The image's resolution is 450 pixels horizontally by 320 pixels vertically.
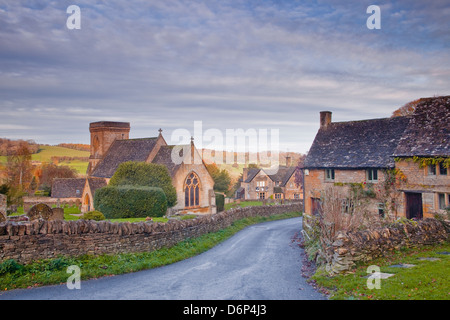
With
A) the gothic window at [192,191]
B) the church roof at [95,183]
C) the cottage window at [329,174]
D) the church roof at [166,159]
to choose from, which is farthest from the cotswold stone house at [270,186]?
the cottage window at [329,174]

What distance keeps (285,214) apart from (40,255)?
36.7 meters

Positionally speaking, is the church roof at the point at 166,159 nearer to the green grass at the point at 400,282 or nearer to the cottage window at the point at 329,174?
the cottage window at the point at 329,174

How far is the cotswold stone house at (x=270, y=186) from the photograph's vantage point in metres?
75.1

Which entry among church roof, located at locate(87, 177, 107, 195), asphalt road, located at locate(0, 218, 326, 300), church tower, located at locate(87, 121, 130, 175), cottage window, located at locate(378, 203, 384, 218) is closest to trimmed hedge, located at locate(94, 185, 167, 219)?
church roof, located at locate(87, 177, 107, 195)

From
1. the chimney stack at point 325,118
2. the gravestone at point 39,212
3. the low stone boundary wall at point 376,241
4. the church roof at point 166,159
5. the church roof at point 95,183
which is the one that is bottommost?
the low stone boundary wall at point 376,241

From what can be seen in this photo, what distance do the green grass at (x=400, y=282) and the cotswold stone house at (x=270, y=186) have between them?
61228 millimetres

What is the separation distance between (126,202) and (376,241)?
816 inches

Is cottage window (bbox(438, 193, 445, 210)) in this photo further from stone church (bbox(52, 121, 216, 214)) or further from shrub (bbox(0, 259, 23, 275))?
stone church (bbox(52, 121, 216, 214))

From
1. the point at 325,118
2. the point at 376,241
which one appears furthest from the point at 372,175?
the point at 376,241

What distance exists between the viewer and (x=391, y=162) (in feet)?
83.8

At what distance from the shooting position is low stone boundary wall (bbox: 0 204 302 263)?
1271 centimetres

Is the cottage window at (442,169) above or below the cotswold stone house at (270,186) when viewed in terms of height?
above

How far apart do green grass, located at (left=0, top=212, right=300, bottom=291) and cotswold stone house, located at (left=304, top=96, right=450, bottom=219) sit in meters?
8.63
